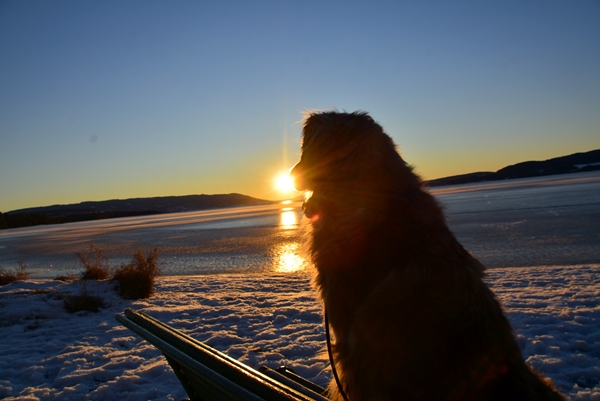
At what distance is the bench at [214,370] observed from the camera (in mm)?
1536

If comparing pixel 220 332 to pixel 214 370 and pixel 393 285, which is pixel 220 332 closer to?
pixel 214 370

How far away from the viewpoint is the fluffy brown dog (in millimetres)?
1201

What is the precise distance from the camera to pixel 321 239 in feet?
5.29

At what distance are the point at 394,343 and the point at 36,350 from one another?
5460 mm

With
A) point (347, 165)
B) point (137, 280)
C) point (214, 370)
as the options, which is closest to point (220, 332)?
point (137, 280)

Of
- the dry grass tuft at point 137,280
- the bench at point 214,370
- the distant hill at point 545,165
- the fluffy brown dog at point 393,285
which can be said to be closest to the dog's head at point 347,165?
the fluffy brown dog at point 393,285

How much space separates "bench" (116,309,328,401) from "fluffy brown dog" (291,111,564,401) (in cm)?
27

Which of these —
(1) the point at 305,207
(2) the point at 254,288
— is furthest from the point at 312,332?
(1) the point at 305,207

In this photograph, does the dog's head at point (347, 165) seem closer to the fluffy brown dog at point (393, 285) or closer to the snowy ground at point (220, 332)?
the fluffy brown dog at point (393, 285)

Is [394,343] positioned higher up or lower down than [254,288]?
higher up

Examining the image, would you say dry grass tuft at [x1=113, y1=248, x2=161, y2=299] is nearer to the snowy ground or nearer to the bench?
the snowy ground

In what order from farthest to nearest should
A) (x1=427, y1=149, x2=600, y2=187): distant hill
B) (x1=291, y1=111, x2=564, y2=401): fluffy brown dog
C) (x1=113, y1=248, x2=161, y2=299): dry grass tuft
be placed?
(x1=427, y1=149, x2=600, y2=187): distant hill, (x1=113, y1=248, x2=161, y2=299): dry grass tuft, (x1=291, y1=111, x2=564, y2=401): fluffy brown dog

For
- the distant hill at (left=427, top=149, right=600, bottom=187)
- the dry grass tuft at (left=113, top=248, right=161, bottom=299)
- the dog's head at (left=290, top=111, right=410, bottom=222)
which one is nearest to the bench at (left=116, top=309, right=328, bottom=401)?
the dog's head at (left=290, top=111, right=410, bottom=222)

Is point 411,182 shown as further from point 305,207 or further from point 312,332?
point 312,332
